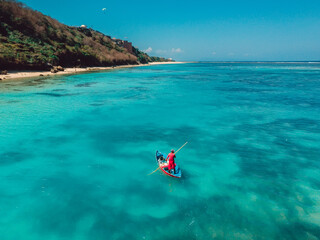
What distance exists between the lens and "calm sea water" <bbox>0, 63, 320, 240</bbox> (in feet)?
26.6

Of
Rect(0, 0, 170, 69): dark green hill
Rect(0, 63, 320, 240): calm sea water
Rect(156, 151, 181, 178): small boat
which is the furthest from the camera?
Rect(0, 0, 170, 69): dark green hill

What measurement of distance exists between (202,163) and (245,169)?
8.38ft

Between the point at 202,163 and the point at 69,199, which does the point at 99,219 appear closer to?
the point at 69,199

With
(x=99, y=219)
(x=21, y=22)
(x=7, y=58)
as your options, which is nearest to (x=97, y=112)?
(x=99, y=219)

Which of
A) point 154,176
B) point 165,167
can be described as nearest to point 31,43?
point 154,176

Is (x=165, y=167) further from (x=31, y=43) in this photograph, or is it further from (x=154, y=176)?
(x=31, y=43)

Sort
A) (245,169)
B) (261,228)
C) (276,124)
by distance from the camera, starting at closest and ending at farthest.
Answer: (261,228) < (245,169) < (276,124)

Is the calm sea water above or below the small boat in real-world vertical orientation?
below

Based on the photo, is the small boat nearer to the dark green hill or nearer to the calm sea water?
the calm sea water

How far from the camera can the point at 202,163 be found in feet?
42.4

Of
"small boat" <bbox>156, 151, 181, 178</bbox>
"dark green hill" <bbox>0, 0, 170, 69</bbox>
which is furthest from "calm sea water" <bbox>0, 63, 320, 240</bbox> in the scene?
"dark green hill" <bbox>0, 0, 170, 69</bbox>

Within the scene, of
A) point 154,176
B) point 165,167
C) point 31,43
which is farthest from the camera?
point 31,43

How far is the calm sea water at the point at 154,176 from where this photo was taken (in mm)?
8109

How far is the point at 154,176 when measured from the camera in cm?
1152
